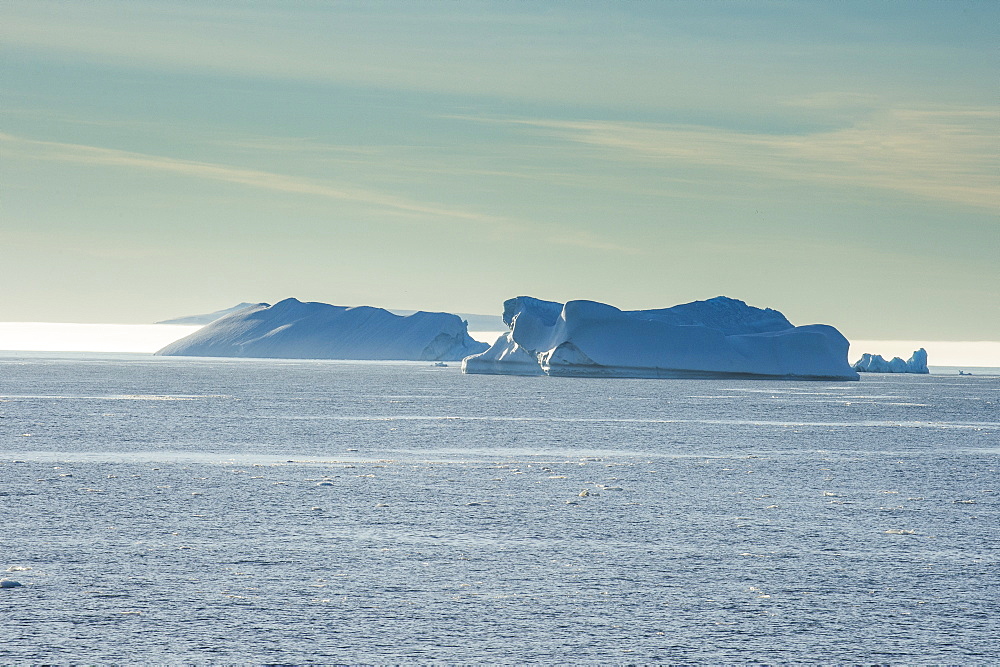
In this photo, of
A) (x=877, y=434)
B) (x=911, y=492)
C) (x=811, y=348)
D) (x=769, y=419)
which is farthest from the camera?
(x=811, y=348)

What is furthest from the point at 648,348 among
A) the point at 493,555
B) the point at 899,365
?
the point at 899,365

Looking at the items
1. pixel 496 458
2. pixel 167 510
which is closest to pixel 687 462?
pixel 496 458

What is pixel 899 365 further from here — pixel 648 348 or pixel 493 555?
pixel 493 555

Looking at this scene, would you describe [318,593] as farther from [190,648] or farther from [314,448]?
[314,448]

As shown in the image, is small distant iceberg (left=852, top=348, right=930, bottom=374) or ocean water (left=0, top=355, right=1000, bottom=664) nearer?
ocean water (left=0, top=355, right=1000, bottom=664)

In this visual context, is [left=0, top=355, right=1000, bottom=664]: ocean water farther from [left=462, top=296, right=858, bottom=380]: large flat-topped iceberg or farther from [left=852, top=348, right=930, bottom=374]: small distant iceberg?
[left=852, top=348, right=930, bottom=374]: small distant iceberg

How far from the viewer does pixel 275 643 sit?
554cm

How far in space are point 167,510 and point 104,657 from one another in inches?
201

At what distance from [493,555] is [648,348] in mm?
60233

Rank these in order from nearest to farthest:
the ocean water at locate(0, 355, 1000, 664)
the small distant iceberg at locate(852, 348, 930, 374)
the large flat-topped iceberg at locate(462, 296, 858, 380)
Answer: the ocean water at locate(0, 355, 1000, 664)
the large flat-topped iceberg at locate(462, 296, 858, 380)
the small distant iceberg at locate(852, 348, 930, 374)

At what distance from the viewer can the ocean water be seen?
5641 mm

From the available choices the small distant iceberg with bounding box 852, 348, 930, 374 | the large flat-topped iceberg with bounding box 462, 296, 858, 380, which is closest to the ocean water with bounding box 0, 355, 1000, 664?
the large flat-topped iceberg with bounding box 462, 296, 858, 380

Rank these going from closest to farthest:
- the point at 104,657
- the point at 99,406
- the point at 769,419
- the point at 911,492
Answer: the point at 104,657 → the point at 911,492 → the point at 769,419 → the point at 99,406

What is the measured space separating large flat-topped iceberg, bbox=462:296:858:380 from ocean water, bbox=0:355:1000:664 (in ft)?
157
